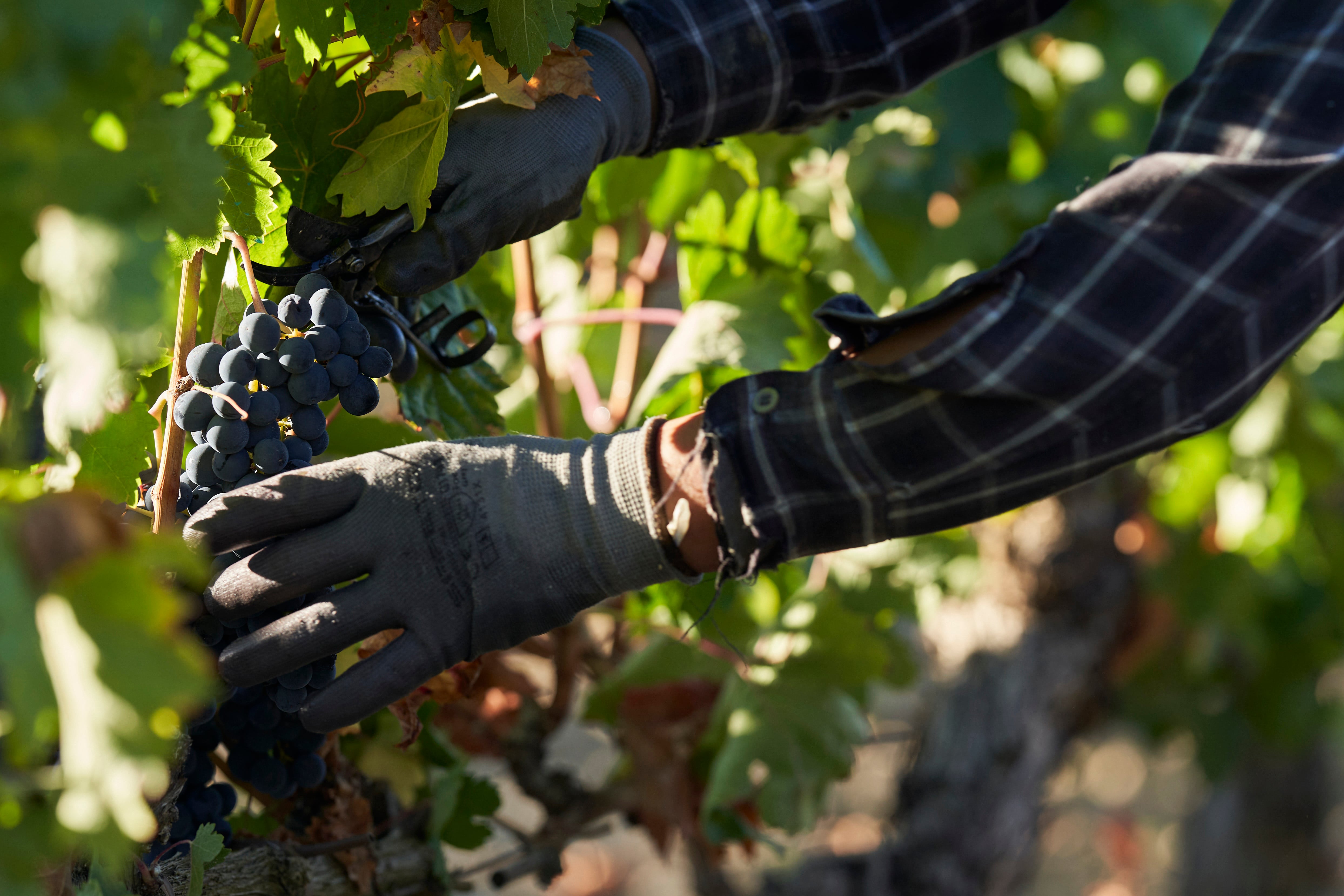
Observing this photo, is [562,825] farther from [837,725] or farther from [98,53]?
[98,53]

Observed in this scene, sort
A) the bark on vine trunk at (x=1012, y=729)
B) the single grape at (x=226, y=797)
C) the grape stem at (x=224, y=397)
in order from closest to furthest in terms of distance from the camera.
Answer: the grape stem at (x=224, y=397), the single grape at (x=226, y=797), the bark on vine trunk at (x=1012, y=729)

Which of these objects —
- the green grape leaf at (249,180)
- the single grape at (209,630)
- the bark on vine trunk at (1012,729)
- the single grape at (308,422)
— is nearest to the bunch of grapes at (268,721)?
the single grape at (209,630)

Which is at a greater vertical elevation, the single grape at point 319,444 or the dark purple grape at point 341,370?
the dark purple grape at point 341,370

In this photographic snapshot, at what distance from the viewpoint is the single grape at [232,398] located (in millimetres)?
656

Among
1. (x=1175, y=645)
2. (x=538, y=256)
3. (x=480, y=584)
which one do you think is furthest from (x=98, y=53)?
(x=1175, y=645)

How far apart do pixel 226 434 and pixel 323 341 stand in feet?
0.28

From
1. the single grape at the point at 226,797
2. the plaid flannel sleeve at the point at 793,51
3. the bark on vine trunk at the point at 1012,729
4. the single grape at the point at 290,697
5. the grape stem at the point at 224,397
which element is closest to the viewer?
the grape stem at the point at 224,397

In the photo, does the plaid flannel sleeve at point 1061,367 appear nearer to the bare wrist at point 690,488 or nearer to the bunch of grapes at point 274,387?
the bare wrist at point 690,488

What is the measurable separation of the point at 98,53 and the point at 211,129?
0.12 meters

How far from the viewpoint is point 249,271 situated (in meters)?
0.69

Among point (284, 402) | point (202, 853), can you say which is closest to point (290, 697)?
point (202, 853)

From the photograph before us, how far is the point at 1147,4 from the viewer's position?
2.07m

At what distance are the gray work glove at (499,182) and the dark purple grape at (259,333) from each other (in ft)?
0.37

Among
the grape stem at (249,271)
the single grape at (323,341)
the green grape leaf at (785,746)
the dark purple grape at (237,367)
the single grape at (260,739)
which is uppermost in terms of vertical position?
the grape stem at (249,271)
